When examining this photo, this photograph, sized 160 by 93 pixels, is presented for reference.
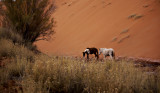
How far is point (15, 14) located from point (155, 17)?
11.4 m

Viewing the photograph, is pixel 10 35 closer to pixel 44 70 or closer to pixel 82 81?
pixel 44 70

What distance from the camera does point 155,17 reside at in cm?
1389

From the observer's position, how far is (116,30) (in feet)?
51.9

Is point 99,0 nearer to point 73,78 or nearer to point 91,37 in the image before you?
point 91,37

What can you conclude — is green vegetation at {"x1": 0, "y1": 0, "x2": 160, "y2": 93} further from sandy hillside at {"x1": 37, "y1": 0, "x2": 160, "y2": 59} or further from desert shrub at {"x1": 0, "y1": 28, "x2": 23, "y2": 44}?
sandy hillside at {"x1": 37, "y1": 0, "x2": 160, "y2": 59}

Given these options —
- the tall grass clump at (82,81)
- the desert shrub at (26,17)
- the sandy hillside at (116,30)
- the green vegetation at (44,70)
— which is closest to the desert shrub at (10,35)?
the green vegetation at (44,70)

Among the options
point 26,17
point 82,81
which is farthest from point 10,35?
point 82,81

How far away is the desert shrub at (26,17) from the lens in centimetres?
803

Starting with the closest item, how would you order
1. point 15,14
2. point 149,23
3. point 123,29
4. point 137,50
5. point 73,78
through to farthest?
point 73,78 < point 15,14 < point 137,50 < point 149,23 < point 123,29

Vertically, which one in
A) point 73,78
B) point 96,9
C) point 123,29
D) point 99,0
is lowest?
point 73,78

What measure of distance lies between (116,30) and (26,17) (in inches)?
402

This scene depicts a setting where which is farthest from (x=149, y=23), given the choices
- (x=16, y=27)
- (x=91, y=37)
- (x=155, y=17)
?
(x=16, y=27)

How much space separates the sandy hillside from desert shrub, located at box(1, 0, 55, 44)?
168 cm

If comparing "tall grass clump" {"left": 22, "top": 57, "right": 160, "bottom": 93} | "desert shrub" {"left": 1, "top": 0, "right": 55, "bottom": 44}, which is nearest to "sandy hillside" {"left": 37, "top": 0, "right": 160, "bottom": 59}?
"desert shrub" {"left": 1, "top": 0, "right": 55, "bottom": 44}
